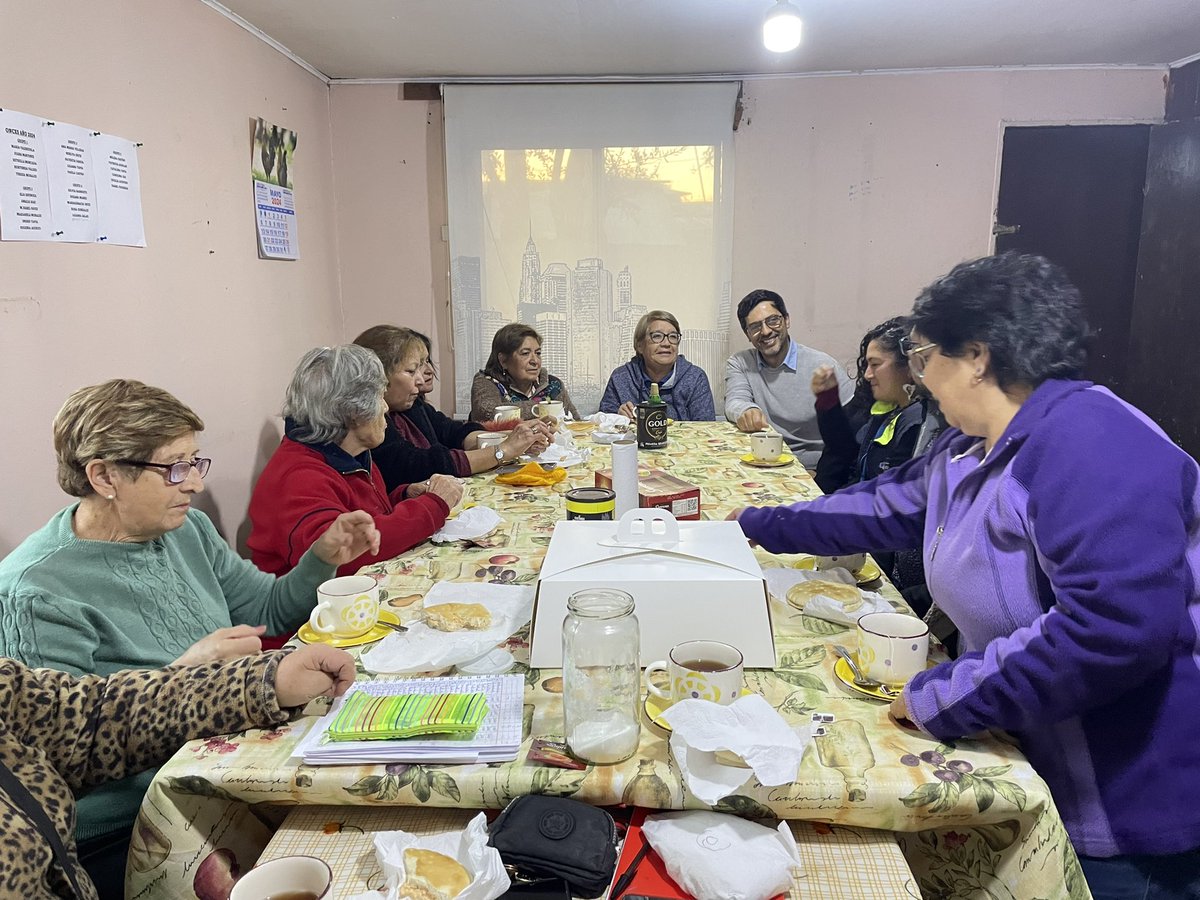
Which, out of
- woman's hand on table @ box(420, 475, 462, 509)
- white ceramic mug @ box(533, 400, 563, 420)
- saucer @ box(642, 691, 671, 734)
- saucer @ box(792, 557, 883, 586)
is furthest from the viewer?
white ceramic mug @ box(533, 400, 563, 420)

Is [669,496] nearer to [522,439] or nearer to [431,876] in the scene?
[522,439]

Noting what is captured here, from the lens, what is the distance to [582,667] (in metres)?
0.94

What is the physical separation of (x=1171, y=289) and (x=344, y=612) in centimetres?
435

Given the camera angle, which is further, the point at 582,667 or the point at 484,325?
the point at 484,325

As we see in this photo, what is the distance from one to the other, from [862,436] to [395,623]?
1.88m

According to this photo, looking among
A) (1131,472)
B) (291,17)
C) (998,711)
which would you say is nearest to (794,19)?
(291,17)

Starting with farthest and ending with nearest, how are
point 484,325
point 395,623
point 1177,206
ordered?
point 484,325, point 1177,206, point 395,623

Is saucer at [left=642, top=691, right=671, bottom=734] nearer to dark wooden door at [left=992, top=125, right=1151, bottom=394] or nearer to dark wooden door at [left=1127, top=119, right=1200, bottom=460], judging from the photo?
dark wooden door at [left=1127, top=119, right=1200, bottom=460]

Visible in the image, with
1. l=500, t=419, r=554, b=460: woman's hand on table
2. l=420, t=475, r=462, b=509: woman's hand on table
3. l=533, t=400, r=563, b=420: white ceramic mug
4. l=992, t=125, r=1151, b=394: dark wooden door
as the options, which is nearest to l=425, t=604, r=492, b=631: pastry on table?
l=420, t=475, r=462, b=509: woman's hand on table

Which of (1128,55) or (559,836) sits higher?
(1128,55)

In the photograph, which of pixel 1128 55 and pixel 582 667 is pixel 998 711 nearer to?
pixel 582 667

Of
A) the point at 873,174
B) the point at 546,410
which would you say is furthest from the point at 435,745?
the point at 873,174

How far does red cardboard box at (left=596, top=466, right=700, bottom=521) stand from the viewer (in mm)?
1692

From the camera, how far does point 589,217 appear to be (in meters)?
4.29
